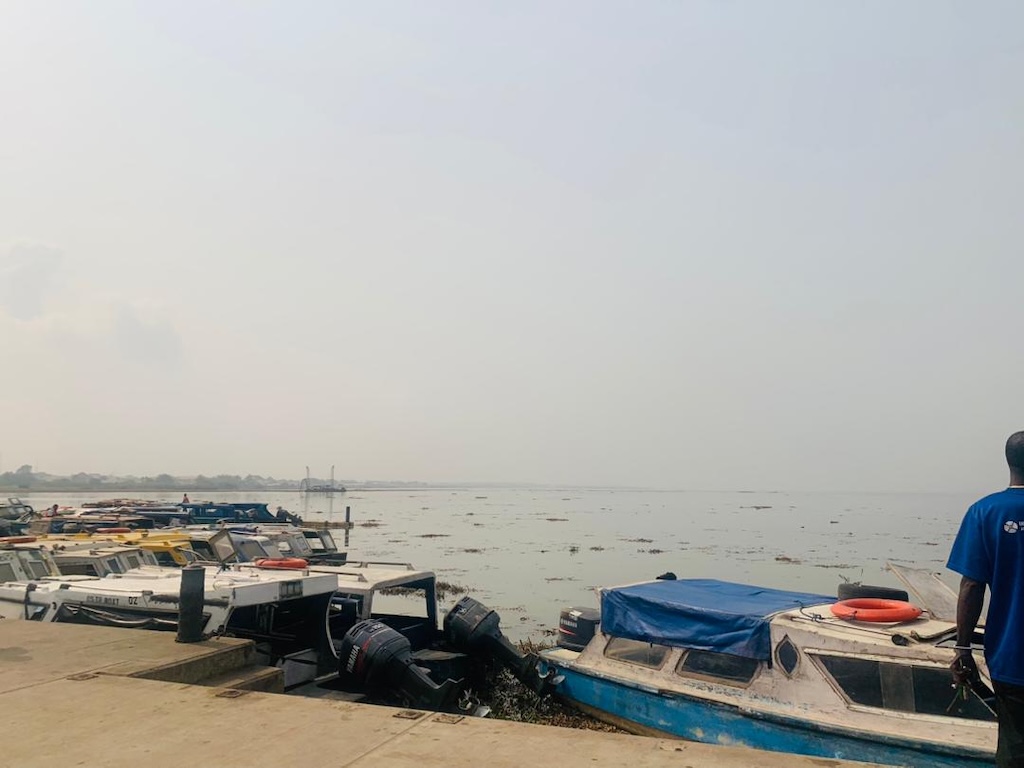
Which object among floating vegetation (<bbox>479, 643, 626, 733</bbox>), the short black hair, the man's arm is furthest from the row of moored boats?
the short black hair

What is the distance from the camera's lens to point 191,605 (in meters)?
8.01

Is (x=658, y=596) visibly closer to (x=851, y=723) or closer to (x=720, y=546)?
(x=851, y=723)

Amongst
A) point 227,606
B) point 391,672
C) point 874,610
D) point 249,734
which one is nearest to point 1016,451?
point 249,734

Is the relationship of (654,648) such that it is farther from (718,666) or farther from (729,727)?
(729,727)

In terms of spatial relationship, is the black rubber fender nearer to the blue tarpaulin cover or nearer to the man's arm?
the blue tarpaulin cover

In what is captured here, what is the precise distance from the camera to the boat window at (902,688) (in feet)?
26.0

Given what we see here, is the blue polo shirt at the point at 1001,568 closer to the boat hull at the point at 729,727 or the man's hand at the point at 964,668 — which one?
the man's hand at the point at 964,668

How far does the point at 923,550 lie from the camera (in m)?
50.1

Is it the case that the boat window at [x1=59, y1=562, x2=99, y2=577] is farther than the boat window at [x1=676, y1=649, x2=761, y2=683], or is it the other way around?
the boat window at [x1=59, y1=562, x2=99, y2=577]

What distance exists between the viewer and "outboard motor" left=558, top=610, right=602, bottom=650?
42.0 feet

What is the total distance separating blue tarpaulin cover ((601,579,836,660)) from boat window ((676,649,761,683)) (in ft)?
0.60

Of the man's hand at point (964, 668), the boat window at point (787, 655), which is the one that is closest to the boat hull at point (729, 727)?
the boat window at point (787, 655)

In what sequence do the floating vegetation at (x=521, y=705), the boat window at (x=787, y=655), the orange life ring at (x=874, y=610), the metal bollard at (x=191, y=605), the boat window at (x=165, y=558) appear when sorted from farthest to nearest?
the boat window at (x=165, y=558), the floating vegetation at (x=521, y=705), the boat window at (x=787, y=655), the orange life ring at (x=874, y=610), the metal bollard at (x=191, y=605)

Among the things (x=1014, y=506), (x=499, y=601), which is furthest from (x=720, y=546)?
(x=1014, y=506)
